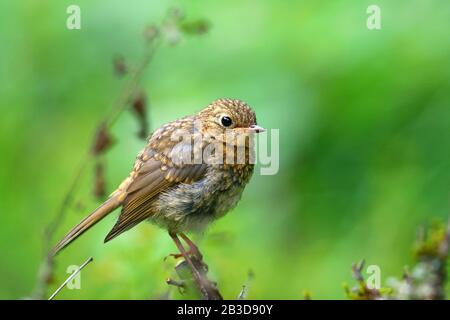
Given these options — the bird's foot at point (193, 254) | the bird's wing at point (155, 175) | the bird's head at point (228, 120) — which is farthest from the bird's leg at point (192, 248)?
the bird's head at point (228, 120)

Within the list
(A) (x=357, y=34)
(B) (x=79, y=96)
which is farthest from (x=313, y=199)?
(B) (x=79, y=96)

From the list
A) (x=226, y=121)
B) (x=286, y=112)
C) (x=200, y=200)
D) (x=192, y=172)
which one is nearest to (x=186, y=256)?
(x=200, y=200)

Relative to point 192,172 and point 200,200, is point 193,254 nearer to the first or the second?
point 200,200

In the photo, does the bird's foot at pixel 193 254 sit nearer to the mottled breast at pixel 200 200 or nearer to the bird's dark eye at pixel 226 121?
the mottled breast at pixel 200 200

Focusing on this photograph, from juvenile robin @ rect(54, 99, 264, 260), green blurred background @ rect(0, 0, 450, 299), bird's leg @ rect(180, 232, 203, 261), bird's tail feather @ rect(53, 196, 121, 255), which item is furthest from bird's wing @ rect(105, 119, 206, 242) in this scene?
green blurred background @ rect(0, 0, 450, 299)
